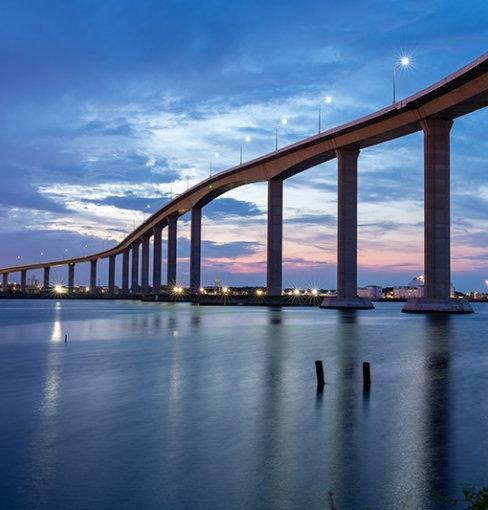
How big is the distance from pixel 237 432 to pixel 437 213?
189ft

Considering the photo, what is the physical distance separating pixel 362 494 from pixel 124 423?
830 cm

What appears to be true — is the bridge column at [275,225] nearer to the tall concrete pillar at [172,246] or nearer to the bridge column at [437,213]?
the bridge column at [437,213]

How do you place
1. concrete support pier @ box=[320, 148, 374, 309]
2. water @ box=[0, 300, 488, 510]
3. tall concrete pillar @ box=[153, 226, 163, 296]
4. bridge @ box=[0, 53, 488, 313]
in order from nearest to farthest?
water @ box=[0, 300, 488, 510] < bridge @ box=[0, 53, 488, 313] < concrete support pier @ box=[320, 148, 374, 309] < tall concrete pillar @ box=[153, 226, 163, 296]

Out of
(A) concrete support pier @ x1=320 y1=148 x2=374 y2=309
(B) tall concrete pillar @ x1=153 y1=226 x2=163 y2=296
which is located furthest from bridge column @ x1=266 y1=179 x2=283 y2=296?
(B) tall concrete pillar @ x1=153 y1=226 x2=163 y2=296

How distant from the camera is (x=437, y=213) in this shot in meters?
70.1

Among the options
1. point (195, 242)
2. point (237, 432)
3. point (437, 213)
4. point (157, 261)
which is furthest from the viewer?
point (157, 261)

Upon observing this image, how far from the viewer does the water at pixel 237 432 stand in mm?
12273

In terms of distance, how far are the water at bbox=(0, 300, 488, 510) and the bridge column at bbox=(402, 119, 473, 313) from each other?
1396 inches

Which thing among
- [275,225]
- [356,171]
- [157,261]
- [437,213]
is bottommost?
[437,213]

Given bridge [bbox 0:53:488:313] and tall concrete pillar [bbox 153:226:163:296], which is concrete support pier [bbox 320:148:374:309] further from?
tall concrete pillar [bbox 153:226:163:296]

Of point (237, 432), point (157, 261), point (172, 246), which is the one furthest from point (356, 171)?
point (157, 261)

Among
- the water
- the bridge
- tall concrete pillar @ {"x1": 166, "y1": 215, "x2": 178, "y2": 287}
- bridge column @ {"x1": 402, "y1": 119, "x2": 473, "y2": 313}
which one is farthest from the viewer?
tall concrete pillar @ {"x1": 166, "y1": 215, "x2": 178, "y2": 287}

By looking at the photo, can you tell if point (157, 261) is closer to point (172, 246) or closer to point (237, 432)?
point (172, 246)

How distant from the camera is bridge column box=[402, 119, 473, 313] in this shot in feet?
229
